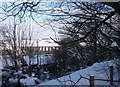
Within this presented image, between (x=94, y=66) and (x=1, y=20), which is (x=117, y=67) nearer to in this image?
(x=94, y=66)

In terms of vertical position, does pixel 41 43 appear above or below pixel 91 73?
above

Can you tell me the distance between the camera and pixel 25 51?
2.37 m

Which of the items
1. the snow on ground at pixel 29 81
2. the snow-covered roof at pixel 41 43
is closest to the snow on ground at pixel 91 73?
the snow on ground at pixel 29 81

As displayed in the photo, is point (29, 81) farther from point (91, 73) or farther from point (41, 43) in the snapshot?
point (91, 73)

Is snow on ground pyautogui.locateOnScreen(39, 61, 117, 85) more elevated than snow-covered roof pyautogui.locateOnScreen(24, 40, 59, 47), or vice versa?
snow-covered roof pyautogui.locateOnScreen(24, 40, 59, 47)

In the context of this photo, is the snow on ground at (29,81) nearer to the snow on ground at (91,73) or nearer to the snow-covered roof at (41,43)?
the snow on ground at (91,73)

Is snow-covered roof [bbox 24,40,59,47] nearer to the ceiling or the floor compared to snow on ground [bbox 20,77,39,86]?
A: nearer to the ceiling

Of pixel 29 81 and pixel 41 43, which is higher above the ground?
pixel 41 43

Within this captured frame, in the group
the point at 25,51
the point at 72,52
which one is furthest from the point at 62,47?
the point at 25,51

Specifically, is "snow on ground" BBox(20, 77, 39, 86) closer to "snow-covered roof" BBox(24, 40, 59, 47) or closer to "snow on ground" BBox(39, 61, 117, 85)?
"snow on ground" BBox(39, 61, 117, 85)

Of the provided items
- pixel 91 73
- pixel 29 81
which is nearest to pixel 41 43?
pixel 29 81

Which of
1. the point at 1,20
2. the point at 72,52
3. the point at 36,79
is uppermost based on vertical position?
the point at 1,20

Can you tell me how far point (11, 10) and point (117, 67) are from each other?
2.90 ft

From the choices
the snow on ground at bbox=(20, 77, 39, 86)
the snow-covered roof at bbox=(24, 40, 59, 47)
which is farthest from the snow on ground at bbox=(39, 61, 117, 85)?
the snow-covered roof at bbox=(24, 40, 59, 47)
